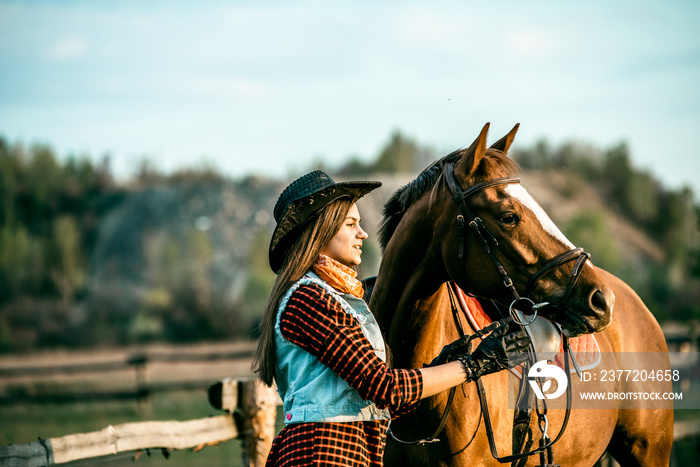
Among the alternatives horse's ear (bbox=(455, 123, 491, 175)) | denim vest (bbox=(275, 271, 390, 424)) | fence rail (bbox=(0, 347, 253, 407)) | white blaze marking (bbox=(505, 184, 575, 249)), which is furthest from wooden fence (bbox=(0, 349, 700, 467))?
fence rail (bbox=(0, 347, 253, 407))

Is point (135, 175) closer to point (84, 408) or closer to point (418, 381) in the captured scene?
point (84, 408)

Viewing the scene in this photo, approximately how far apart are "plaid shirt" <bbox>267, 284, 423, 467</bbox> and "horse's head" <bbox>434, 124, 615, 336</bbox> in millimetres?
772

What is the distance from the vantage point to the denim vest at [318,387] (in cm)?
235

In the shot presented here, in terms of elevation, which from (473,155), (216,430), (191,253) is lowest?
(191,253)

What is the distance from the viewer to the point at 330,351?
7.44 feet

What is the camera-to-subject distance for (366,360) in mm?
2271

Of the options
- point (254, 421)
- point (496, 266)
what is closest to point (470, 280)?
point (496, 266)

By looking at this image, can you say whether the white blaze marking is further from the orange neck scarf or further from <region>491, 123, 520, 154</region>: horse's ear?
the orange neck scarf

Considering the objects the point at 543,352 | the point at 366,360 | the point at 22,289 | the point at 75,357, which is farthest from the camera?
the point at 22,289

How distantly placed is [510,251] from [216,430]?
260cm

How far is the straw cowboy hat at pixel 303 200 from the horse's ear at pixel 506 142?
1.03m

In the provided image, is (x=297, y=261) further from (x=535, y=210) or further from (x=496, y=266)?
(x=535, y=210)

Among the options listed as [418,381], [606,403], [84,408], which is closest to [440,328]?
[418,381]

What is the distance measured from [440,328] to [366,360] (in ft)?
3.66
